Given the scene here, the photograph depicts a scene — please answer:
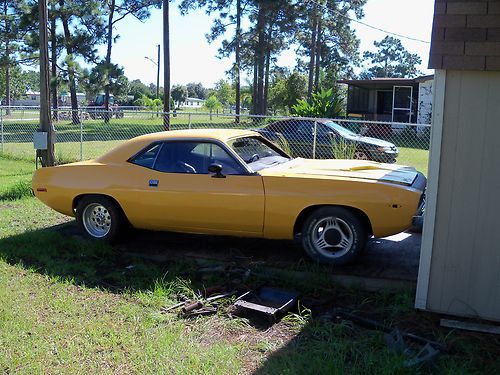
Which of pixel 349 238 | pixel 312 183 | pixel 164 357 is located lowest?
pixel 164 357

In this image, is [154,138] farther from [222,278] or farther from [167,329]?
[167,329]

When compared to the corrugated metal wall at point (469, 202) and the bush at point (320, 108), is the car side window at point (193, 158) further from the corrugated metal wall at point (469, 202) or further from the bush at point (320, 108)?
the bush at point (320, 108)

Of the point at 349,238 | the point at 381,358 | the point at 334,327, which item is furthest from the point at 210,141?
the point at 381,358

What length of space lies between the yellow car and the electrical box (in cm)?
381

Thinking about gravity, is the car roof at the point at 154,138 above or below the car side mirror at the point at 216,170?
above

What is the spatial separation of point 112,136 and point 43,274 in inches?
772

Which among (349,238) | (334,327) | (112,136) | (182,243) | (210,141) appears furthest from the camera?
(112,136)

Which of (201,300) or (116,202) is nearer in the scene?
(201,300)

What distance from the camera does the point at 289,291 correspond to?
490cm

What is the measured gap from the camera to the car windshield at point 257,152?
236 inches

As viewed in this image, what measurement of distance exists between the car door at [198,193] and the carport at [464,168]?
6.02ft

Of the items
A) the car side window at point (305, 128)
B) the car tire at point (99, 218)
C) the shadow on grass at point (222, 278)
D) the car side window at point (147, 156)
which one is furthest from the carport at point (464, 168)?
the car side window at point (305, 128)

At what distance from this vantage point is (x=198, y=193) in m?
5.80

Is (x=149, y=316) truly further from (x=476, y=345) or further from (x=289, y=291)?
(x=476, y=345)
